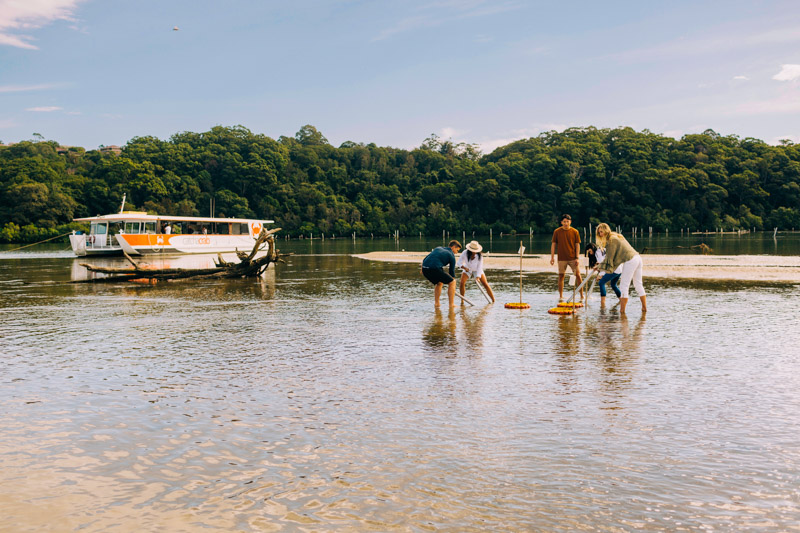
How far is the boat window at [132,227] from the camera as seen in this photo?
47.9 m

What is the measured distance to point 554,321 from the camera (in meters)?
13.5

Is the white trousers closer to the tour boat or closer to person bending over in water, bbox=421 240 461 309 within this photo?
person bending over in water, bbox=421 240 461 309

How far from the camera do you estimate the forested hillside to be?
113 metres

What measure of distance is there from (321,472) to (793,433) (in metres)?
4.55

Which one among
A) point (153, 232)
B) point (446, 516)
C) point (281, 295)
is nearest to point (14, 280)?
point (281, 295)

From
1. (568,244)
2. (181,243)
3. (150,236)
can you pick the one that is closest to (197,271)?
(568,244)

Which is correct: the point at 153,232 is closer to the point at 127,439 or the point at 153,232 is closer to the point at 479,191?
the point at 127,439

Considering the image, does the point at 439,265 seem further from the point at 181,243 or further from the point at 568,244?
the point at 181,243

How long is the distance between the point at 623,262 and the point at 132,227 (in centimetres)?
4247

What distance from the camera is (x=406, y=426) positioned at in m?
6.53

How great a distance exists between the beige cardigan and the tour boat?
3431cm

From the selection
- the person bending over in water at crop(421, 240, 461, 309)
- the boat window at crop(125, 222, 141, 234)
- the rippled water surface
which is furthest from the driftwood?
the boat window at crop(125, 222, 141, 234)

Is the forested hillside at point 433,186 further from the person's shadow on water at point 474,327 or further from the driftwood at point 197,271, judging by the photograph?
the person's shadow on water at point 474,327

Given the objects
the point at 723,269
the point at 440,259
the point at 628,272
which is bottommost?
the point at 723,269
